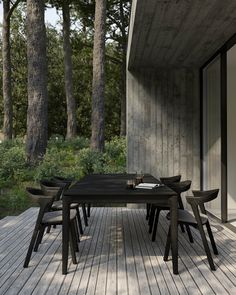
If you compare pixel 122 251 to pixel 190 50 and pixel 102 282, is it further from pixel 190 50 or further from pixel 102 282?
pixel 190 50

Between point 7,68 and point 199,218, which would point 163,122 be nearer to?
point 199,218

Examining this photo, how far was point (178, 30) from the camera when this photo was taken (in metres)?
5.05

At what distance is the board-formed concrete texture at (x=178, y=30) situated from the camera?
4.13 metres

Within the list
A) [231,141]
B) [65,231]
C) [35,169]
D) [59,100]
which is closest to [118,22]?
[59,100]

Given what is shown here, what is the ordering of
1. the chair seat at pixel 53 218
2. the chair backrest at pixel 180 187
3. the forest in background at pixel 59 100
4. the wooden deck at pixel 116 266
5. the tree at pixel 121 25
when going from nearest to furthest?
the wooden deck at pixel 116 266
the chair seat at pixel 53 218
the chair backrest at pixel 180 187
the forest in background at pixel 59 100
the tree at pixel 121 25

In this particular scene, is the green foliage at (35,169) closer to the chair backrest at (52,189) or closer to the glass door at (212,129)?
the chair backrest at (52,189)

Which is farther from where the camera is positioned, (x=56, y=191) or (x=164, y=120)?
(x=164, y=120)

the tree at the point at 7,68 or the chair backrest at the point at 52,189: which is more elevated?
the tree at the point at 7,68

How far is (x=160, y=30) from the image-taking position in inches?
197

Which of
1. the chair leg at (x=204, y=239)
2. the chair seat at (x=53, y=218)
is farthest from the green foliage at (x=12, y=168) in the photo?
the chair leg at (x=204, y=239)

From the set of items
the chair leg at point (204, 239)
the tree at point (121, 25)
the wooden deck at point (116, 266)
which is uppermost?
the tree at point (121, 25)

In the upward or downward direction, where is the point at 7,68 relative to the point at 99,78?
upward

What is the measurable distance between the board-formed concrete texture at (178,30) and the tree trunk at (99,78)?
3.78 m

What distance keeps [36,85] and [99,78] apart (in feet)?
6.74
